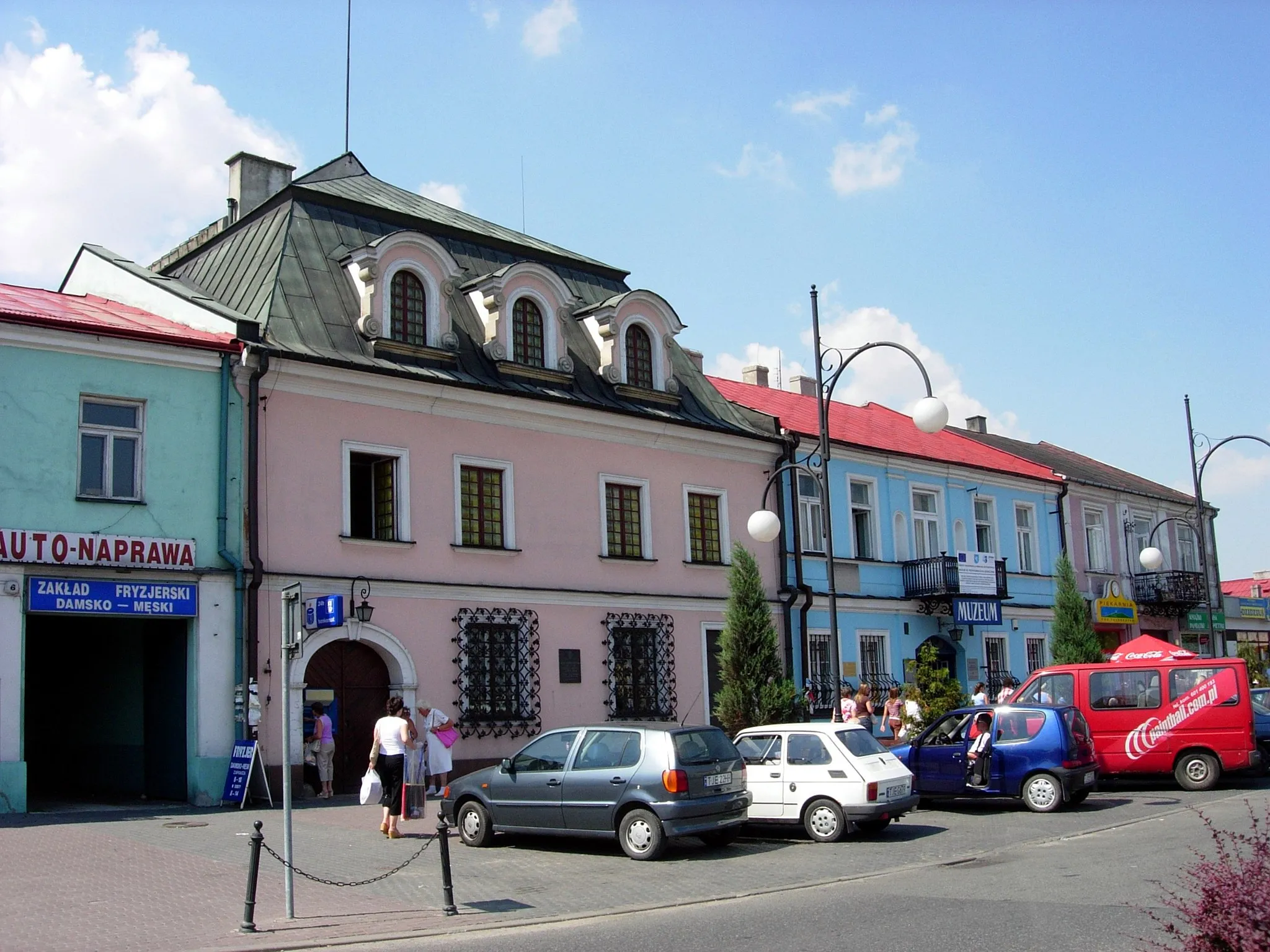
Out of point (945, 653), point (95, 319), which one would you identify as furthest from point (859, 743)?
point (945, 653)

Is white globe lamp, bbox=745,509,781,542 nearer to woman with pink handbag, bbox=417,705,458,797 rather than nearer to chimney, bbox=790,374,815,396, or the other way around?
woman with pink handbag, bbox=417,705,458,797

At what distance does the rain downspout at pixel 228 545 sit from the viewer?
18828 millimetres

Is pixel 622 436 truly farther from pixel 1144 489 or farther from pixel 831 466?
pixel 1144 489

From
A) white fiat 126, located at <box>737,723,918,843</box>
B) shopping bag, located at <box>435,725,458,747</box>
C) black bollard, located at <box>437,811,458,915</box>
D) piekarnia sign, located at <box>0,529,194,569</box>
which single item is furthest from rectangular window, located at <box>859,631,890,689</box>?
black bollard, located at <box>437,811,458,915</box>

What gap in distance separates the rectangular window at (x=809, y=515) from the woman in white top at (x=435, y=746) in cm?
1105

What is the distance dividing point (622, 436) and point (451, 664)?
5.96 metres

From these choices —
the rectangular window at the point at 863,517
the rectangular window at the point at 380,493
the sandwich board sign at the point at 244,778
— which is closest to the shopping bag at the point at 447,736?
the sandwich board sign at the point at 244,778

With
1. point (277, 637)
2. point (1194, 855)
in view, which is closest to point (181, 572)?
point (277, 637)

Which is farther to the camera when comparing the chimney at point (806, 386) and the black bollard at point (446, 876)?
the chimney at point (806, 386)

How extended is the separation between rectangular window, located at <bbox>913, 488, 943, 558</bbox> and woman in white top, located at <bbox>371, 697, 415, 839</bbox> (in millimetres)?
18846

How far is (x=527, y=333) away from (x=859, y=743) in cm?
1134

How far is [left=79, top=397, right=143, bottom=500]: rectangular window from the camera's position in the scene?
1820cm

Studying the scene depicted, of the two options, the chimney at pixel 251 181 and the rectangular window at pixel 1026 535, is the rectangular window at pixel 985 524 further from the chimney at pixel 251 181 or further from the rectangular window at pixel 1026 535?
the chimney at pixel 251 181

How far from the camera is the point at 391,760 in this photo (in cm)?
1556
